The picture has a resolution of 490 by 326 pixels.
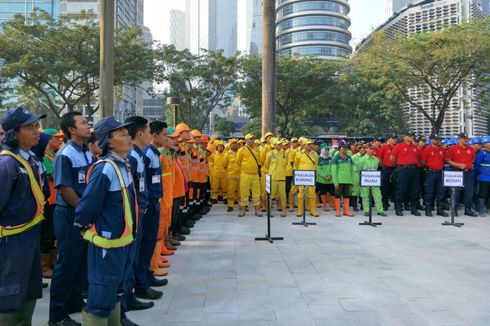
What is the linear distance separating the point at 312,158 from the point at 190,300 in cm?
649

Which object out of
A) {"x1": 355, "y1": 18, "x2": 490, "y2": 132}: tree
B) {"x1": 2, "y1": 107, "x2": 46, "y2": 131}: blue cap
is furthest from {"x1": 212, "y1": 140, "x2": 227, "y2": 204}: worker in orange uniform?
{"x1": 355, "y1": 18, "x2": 490, "y2": 132}: tree

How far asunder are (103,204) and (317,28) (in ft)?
278

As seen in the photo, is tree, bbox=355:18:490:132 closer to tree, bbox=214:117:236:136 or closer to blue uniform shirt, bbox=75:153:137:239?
blue uniform shirt, bbox=75:153:137:239

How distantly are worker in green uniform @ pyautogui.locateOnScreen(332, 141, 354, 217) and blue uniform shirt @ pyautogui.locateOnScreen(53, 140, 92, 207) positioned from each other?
7658 millimetres

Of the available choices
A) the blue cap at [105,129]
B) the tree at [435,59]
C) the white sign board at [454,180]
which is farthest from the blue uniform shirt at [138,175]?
the tree at [435,59]

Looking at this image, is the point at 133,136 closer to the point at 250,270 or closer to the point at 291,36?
the point at 250,270

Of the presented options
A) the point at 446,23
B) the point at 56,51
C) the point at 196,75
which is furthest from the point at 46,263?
the point at 446,23

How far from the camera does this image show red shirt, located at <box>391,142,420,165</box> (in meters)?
10.5

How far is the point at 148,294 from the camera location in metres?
4.70

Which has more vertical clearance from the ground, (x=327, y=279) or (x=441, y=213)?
(x=441, y=213)

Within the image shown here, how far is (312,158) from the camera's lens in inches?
411

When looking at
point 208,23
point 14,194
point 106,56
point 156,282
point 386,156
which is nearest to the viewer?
point 14,194

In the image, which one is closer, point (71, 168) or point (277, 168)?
point (71, 168)

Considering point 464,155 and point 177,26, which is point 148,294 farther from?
point 177,26
